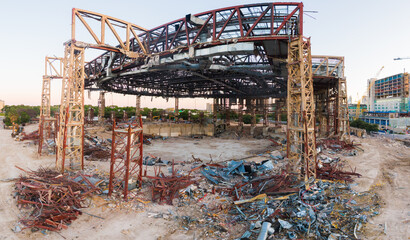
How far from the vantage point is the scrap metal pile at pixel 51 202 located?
7.44 m

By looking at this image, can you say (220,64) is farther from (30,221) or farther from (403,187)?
(30,221)

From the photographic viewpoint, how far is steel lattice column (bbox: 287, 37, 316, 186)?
1093 centimetres

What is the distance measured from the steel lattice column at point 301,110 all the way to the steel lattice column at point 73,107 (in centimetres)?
1430

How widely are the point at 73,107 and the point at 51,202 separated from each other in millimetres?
8314

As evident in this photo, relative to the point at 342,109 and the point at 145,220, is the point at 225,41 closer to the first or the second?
the point at 145,220

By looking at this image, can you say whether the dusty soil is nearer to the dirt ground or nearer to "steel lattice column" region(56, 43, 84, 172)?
the dirt ground

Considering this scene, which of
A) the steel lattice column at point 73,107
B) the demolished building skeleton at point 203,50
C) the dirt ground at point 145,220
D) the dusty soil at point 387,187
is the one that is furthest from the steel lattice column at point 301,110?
the steel lattice column at point 73,107

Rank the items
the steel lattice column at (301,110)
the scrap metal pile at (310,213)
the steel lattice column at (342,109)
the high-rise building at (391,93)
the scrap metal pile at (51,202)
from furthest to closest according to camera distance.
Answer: the high-rise building at (391,93), the steel lattice column at (342,109), the steel lattice column at (301,110), the scrap metal pile at (51,202), the scrap metal pile at (310,213)

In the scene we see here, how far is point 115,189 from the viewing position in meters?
10.5

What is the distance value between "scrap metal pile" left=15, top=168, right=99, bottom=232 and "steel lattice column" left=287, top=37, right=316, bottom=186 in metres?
11.1

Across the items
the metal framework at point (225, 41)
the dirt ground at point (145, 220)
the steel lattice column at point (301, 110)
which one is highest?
the metal framework at point (225, 41)

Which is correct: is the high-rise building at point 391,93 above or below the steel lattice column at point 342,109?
above

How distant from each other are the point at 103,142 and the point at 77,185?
596 inches

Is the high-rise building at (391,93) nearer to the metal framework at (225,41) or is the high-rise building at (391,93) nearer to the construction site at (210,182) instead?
the metal framework at (225,41)
